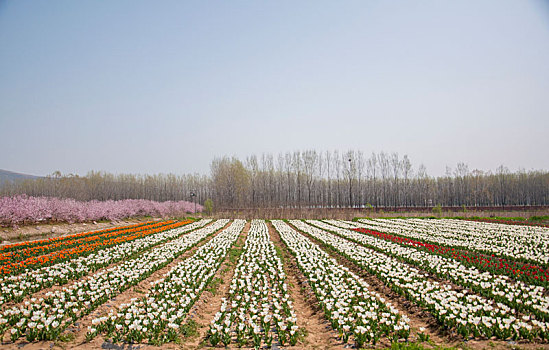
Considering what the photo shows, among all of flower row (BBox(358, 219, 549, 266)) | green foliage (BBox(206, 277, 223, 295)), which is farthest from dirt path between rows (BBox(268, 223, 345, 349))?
flower row (BBox(358, 219, 549, 266))

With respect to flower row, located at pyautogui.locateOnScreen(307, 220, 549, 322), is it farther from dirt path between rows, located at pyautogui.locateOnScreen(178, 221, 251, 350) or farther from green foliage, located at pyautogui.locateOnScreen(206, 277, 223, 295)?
green foliage, located at pyautogui.locateOnScreen(206, 277, 223, 295)

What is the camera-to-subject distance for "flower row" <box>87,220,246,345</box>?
4836 millimetres

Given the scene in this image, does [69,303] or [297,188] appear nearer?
[69,303]

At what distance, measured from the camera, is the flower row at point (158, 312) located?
4836 millimetres

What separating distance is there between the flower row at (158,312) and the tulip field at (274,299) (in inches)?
1.0

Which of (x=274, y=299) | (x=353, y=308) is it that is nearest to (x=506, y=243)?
(x=353, y=308)

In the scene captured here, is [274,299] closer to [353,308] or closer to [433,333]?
[353,308]

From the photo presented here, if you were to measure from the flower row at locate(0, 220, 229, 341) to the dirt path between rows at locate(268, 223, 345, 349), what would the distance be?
13.2ft

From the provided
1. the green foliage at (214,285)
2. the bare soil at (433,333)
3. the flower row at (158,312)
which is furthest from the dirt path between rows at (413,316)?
the green foliage at (214,285)

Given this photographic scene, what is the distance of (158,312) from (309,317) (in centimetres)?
291

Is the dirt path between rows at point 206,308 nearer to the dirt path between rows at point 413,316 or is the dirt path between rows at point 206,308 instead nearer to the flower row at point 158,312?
the flower row at point 158,312

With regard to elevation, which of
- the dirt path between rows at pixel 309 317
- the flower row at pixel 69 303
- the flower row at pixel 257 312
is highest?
the flower row at pixel 69 303

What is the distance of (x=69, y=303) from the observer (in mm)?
5688

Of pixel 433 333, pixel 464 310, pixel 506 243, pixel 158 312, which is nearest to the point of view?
pixel 433 333
